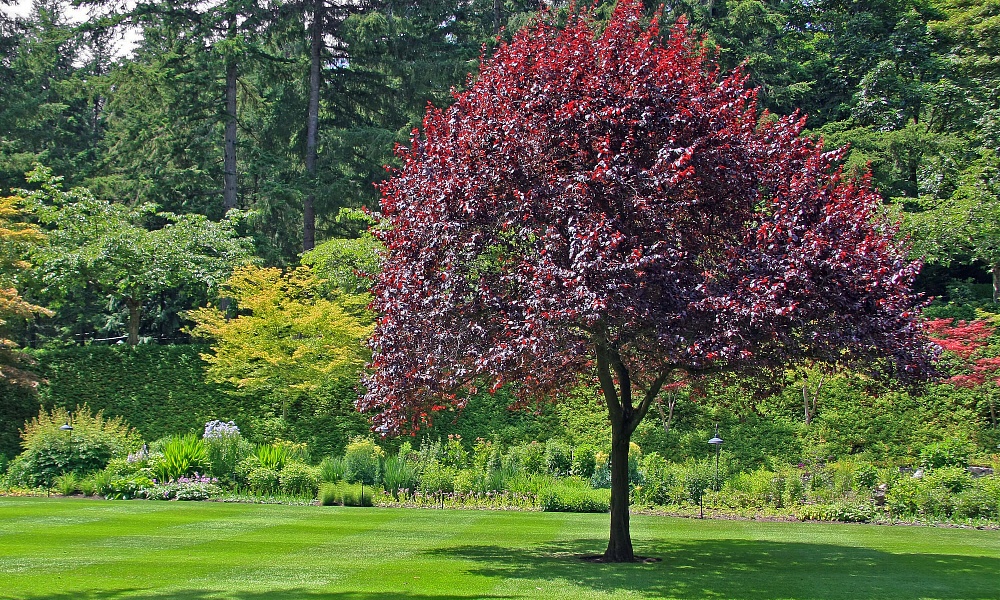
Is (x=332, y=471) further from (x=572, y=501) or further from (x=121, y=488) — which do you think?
(x=572, y=501)

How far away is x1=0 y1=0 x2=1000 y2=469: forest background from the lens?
72.5 feet

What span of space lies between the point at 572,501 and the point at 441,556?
7210mm

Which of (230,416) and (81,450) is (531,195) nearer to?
(81,450)

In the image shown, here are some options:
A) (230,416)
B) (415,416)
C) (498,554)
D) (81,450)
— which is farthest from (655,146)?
(230,416)

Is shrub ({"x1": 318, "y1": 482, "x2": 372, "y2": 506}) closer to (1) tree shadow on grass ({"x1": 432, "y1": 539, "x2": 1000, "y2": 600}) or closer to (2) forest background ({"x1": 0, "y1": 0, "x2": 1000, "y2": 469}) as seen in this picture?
(2) forest background ({"x1": 0, "y1": 0, "x2": 1000, "y2": 469})

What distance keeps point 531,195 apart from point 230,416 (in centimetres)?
1756

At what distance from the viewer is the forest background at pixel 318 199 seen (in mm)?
22109

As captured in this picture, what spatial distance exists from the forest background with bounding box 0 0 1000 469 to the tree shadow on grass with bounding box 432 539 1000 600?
6601mm

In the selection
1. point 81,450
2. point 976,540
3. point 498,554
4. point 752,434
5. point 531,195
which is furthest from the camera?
point 752,434

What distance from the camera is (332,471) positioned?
19.5m

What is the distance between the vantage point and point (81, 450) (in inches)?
787

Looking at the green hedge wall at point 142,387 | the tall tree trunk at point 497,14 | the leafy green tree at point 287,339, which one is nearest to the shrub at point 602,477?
the leafy green tree at point 287,339

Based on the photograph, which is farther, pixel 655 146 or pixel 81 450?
pixel 81 450

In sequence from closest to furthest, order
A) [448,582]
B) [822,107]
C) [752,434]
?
[448,582] < [752,434] < [822,107]
